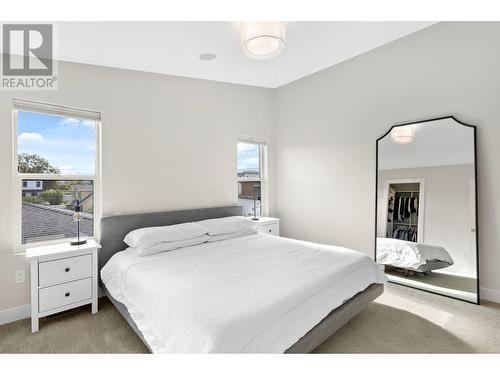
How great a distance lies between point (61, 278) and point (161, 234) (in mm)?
901

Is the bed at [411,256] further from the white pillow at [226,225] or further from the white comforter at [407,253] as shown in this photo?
the white pillow at [226,225]

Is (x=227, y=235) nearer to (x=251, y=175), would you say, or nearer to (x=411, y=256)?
(x=251, y=175)

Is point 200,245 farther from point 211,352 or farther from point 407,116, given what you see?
point 407,116

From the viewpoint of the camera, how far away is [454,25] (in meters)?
2.70

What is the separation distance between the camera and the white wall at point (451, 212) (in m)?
2.66

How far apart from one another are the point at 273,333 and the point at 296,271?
667 millimetres

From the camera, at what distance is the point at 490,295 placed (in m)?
2.59

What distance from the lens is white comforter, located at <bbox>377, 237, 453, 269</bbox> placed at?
2.84 meters

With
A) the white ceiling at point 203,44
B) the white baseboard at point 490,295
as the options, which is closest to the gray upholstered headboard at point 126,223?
the white ceiling at point 203,44

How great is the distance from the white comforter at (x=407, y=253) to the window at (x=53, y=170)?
3.31 m

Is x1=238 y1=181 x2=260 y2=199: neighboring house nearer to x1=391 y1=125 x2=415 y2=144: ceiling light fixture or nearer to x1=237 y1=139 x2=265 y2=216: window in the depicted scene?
x1=237 y1=139 x2=265 y2=216: window

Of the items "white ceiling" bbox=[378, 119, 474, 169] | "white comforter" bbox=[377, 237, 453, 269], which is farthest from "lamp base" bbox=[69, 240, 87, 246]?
"white ceiling" bbox=[378, 119, 474, 169]

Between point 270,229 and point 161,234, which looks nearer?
point 161,234

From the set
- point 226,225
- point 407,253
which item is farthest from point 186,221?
point 407,253
